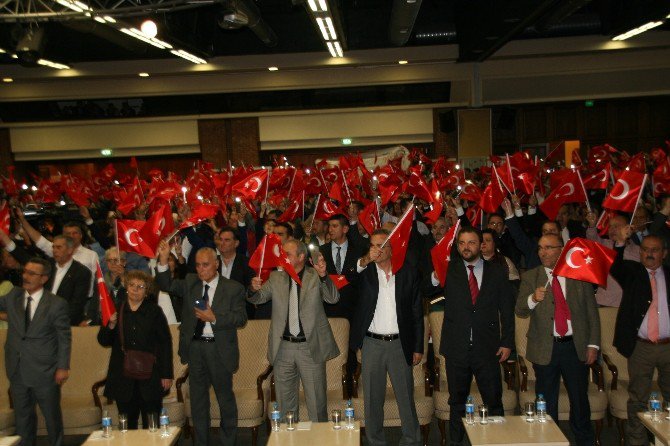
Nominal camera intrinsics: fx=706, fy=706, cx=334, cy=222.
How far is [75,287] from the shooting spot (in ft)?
21.6

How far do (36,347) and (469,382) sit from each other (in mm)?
3399

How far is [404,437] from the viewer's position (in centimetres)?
563

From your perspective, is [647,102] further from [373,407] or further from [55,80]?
[373,407]

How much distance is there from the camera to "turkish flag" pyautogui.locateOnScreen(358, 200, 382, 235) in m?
7.67

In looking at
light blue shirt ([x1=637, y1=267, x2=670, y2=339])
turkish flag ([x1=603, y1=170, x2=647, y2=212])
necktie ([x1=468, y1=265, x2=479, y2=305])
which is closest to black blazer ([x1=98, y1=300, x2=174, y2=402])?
necktie ([x1=468, y1=265, x2=479, y2=305])

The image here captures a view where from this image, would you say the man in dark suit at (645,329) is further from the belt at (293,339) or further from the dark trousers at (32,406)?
the dark trousers at (32,406)

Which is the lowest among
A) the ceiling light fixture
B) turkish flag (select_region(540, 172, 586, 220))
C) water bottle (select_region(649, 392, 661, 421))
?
water bottle (select_region(649, 392, 661, 421))

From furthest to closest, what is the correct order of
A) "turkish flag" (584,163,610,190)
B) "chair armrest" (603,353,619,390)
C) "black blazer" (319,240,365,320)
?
"turkish flag" (584,163,610,190) → "black blazer" (319,240,365,320) → "chair armrest" (603,353,619,390)

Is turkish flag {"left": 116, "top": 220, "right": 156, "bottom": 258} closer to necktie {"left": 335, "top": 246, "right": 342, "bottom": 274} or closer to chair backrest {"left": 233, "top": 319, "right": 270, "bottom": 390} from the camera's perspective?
chair backrest {"left": 233, "top": 319, "right": 270, "bottom": 390}

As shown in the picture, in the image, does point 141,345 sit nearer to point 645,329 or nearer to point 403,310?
point 403,310

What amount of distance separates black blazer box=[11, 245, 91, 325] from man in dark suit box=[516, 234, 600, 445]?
402 cm

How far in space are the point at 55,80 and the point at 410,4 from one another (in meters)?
11.5

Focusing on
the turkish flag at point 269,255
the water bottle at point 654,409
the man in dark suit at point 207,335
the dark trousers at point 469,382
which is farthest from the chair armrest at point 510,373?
the man in dark suit at point 207,335

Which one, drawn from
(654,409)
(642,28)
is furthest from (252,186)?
(642,28)
